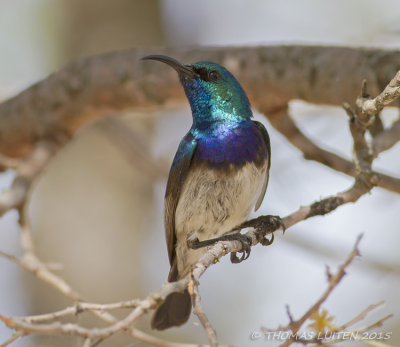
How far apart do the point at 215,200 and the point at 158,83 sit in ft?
4.58

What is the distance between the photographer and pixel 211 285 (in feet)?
28.7

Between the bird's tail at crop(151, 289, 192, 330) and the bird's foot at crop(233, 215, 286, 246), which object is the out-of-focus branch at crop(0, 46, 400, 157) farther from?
the bird's tail at crop(151, 289, 192, 330)

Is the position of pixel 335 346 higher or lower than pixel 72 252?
lower

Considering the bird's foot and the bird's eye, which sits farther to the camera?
the bird's eye

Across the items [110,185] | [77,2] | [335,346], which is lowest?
[335,346]

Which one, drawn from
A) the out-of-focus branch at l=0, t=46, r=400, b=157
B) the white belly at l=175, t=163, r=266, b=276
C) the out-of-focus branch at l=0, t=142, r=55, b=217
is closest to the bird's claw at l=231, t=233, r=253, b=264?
the white belly at l=175, t=163, r=266, b=276

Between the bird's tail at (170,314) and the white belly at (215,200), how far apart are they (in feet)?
1.53

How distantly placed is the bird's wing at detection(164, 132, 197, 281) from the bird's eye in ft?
1.27

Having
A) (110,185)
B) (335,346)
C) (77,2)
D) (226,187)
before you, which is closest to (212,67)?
(226,187)

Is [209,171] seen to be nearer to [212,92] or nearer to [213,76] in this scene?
[212,92]

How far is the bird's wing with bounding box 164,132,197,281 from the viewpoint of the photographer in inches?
151

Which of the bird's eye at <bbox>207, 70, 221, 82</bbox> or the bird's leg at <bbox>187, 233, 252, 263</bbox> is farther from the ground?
the bird's eye at <bbox>207, 70, 221, 82</bbox>

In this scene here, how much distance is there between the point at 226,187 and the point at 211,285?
5.21 metres

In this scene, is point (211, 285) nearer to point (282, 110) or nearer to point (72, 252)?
point (72, 252)
